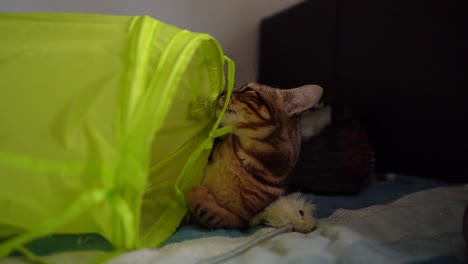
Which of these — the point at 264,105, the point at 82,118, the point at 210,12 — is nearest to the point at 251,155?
the point at 264,105

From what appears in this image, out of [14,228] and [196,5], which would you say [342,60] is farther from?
[14,228]

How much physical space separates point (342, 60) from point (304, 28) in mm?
239

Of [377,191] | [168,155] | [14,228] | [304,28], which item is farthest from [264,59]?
[14,228]

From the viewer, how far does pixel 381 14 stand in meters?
1.36

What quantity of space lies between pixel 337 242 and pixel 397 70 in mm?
822

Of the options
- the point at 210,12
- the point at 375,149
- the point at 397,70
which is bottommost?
the point at 375,149

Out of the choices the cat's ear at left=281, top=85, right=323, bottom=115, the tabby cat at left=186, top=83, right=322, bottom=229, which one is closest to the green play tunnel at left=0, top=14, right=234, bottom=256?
the tabby cat at left=186, top=83, right=322, bottom=229

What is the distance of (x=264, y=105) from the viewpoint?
0.92 meters

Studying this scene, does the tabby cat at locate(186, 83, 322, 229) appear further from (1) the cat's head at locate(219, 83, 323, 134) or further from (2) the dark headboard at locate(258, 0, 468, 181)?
(2) the dark headboard at locate(258, 0, 468, 181)

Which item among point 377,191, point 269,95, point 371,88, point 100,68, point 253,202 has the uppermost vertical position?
point 100,68

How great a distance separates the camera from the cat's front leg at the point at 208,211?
833 mm

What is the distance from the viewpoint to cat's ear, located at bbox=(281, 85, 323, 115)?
0.94 m

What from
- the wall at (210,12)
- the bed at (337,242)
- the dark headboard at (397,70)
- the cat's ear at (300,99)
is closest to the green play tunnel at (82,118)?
the bed at (337,242)

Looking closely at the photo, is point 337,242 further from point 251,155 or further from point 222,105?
point 222,105
